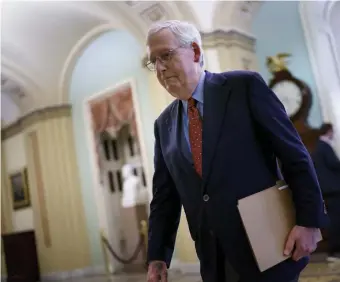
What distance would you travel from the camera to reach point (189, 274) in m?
6.46

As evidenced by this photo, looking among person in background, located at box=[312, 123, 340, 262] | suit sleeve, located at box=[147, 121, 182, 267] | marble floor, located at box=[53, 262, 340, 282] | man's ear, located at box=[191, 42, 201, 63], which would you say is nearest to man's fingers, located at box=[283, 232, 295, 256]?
suit sleeve, located at box=[147, 121, 182, 267]

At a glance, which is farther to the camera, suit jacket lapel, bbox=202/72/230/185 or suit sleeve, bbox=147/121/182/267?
suit sleeve, bbox=147/121/182/267

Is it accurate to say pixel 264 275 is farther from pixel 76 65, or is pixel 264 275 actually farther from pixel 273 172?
pixel 76 65

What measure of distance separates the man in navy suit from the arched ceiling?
5.40 meters

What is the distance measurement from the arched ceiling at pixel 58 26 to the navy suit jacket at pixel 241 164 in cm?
545

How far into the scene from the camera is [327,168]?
5.49 metres

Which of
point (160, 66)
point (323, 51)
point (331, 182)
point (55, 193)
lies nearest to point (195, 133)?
point (160, 66)

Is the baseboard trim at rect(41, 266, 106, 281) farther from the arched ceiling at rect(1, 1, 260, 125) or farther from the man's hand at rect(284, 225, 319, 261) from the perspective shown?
the man's hand at rect(284, 225, 319, 261)

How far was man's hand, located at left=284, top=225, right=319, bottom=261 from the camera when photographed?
1226 millimetres

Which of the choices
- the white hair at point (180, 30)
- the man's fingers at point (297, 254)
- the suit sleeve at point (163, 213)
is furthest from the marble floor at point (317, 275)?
the white hair at point (180, 30)

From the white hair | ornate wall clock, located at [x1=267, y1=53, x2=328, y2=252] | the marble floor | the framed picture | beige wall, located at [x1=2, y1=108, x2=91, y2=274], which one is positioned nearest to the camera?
the white hair

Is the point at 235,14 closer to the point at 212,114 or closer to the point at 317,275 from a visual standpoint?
the point at 317,275

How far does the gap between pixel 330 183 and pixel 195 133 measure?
4483 millimetres

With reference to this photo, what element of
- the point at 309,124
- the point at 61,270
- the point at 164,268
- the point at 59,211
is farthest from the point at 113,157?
the point at 164,268
